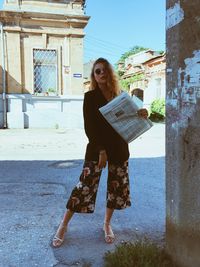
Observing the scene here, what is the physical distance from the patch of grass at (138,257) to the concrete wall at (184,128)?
0.39 ft

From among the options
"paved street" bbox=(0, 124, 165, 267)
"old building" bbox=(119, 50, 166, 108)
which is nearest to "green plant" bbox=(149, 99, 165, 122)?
"old building" bbox=(119, 50, 166, 108)

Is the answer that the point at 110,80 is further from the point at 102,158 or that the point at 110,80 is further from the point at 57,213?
the point at 57,213

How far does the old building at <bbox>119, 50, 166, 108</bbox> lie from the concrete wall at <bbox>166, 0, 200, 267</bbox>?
22975mm

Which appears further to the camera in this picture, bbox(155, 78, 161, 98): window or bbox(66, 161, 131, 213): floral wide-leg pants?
bbox(155, 78, 161, 98): window

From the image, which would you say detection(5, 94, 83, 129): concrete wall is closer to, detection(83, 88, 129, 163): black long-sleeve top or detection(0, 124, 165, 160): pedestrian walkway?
detection(0, 124, 165, 160): pedestrian walkway

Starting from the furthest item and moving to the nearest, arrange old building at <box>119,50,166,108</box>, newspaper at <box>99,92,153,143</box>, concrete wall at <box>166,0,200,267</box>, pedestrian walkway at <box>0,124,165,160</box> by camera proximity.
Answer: old building at <box>119,50,166,108</box> < pedestrian walkway at <box>0,124,165,160</box> < newspaper at <box>99,92,153,143</box> < concrete wall at <box>166,0,200,267</box>

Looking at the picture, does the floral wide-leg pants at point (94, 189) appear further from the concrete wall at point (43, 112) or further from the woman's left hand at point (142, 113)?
the concrete wall at point (43, 112)

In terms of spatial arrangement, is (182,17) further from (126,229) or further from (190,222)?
(126,229)

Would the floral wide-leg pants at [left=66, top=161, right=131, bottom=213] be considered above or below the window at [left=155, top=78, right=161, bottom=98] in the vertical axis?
below

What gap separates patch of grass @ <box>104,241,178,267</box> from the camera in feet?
9.03

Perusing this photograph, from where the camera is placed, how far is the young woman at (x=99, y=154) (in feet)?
10.9

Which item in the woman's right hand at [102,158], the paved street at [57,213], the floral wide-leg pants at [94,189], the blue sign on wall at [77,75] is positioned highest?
the blue sign on wall at [77,75]

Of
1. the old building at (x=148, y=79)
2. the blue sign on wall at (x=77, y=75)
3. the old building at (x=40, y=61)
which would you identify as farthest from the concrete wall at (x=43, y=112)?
the old building at (x=148, y=79)

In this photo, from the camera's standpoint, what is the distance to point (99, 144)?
333 centimetres
